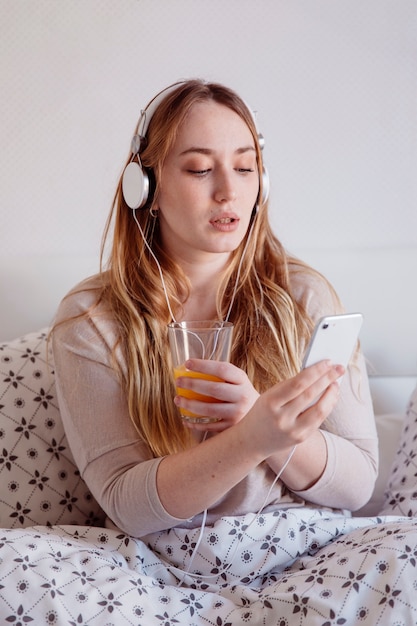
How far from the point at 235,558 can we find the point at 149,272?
507 millimetres

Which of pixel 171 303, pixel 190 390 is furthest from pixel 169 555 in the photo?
pixel 171 303

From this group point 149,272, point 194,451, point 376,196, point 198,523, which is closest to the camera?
point 194,451

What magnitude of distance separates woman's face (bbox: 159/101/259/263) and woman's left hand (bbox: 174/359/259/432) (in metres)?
0.28

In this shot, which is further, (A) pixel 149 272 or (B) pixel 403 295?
(B) pixel 403 295

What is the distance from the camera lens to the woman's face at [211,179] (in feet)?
4.38

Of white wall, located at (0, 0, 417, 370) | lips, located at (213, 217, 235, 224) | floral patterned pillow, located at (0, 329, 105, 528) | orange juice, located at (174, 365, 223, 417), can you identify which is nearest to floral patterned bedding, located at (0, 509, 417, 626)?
floral patterned pillow, located at (0, 329, 105, 528)

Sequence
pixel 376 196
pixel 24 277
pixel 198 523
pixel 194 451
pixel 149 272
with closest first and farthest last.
Answer: pixel 194 451 < pixel 198 523 < pixel 149 272 < pixel 24 277 < pixel 376 196

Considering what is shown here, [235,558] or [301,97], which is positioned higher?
[301,97]

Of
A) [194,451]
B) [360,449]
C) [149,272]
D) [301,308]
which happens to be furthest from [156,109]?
[360,449]

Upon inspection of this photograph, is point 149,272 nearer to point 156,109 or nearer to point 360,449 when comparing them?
point 156,109

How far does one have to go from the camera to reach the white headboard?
6.04ft

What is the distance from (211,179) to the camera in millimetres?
1345

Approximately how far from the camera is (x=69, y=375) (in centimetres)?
139

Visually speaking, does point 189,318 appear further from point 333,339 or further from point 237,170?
point 333,339
